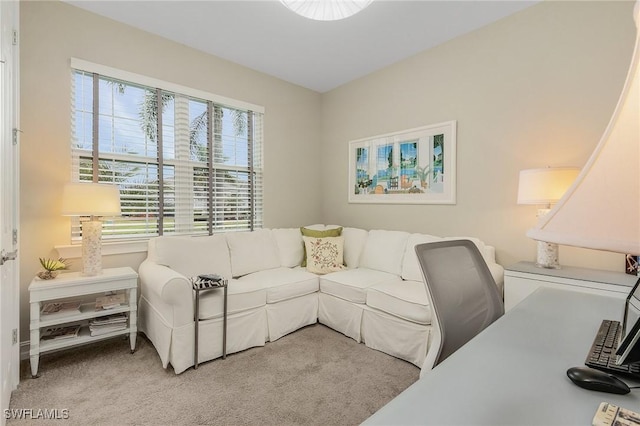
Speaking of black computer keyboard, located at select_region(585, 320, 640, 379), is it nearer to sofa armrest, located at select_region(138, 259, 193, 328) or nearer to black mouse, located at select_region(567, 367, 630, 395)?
black mouse, located at select_region(567, 367, 630, 395)

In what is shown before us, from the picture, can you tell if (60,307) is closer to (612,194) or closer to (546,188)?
(612,194)

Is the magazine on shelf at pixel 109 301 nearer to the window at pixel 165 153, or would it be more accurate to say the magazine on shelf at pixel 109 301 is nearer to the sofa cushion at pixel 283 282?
the window at pixel 165 153

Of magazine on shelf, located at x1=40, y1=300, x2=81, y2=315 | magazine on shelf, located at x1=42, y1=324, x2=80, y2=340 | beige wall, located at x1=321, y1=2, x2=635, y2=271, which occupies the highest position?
beige wall, located at x1=321, y1=2, x2=635, y2=271

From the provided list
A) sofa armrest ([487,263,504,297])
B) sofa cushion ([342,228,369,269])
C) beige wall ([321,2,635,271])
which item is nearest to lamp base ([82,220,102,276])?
sofa cushion ([342,228,369,269])

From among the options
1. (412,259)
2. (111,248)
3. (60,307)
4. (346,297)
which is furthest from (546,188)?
(60,307)

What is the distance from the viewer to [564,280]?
2039 mm

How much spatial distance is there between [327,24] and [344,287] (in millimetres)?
2400

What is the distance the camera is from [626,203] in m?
0.41

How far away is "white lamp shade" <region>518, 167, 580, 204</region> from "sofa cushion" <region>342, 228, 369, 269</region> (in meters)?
1.66

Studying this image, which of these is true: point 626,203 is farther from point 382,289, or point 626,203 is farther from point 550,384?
point 382,289

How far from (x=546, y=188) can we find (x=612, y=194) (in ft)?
6.84

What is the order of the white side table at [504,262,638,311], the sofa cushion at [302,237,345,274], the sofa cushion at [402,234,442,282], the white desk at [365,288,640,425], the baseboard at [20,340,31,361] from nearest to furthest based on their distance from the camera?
1. the white desk at [365,288,640,425]
2. the white side table at [504,262,638,311]
3. the baseboard at [20,340,31,361]
4. the sofa cushion at [402,234,442,282]
5. the sofa cushion at [302,237,345,274]

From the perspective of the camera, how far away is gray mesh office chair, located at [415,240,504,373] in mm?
1210

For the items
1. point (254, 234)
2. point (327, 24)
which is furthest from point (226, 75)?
point (254, 234)
